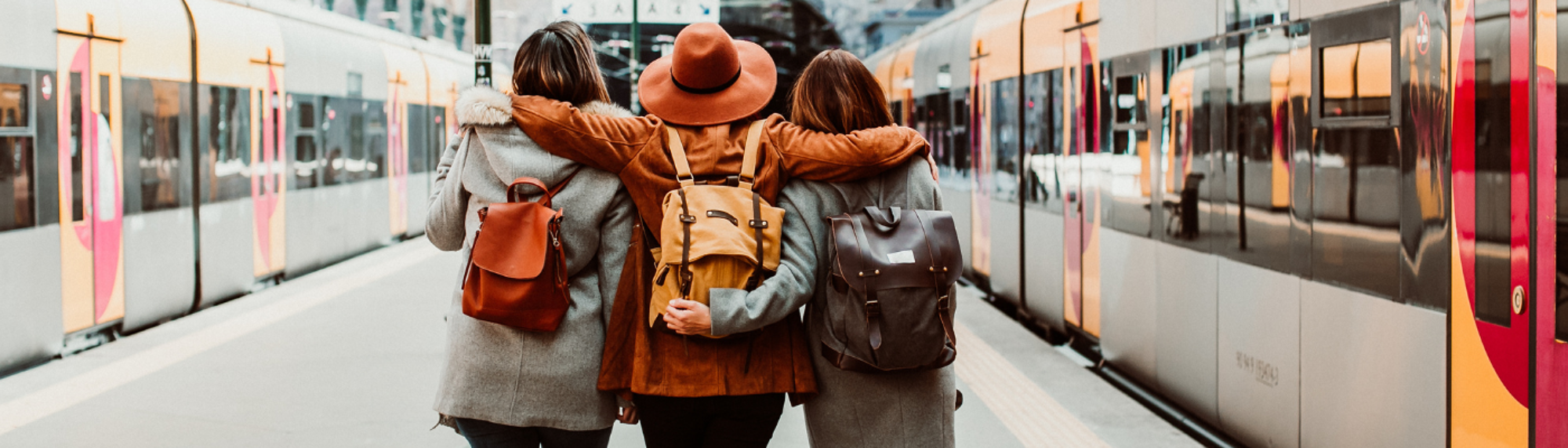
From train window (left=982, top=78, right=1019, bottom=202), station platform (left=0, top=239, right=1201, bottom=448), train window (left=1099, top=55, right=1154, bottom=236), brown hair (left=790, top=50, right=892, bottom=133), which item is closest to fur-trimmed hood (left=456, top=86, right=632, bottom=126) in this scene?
brown hair (left=790, top=50, right=892, bottom=133)

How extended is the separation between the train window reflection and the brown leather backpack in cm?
248

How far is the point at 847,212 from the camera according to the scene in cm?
264

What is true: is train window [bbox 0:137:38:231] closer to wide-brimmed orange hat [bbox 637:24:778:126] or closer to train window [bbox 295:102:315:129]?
train window [bbox 295:102:315:129]

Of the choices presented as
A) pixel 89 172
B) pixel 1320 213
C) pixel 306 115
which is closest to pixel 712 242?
pixel 1320 213

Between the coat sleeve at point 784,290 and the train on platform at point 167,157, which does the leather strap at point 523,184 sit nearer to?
the coat sleeve at point 784,290

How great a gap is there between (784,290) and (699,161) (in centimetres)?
31

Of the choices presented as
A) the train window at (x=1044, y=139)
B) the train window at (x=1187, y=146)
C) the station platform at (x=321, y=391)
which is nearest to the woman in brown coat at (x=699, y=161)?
the station platform at (x=321, y=391)

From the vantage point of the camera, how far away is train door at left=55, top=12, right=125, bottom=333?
7.16m

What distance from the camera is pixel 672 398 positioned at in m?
2.70

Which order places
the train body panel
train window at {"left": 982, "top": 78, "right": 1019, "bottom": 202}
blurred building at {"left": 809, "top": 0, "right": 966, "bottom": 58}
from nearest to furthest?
the train body panel < train window at {"left": 982, "top": 78, "right": 1019, "bottom": 202} < blurred building at {"left": 809, "top": 0, "right": 966, "bottom": 58}

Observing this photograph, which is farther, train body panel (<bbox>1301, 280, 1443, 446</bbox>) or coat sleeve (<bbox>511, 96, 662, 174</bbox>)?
train body panel (<bbox>1301, 280, 1443, 446</bbox>)

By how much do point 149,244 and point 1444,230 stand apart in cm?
768

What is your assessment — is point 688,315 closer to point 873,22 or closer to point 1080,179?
point 1080,179

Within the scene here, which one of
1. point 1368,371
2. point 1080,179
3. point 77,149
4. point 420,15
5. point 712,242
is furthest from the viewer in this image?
point 420,15
